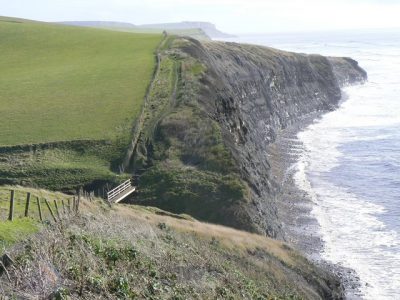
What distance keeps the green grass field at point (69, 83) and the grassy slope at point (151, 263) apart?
55.5ft

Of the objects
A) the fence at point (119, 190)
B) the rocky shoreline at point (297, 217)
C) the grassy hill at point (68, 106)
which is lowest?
the rocky shoreline at point (297, 217)

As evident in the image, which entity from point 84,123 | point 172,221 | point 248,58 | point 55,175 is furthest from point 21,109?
point 248,58

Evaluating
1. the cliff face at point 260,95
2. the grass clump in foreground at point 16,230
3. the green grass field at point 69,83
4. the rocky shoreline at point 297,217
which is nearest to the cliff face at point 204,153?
the cliff face at point 260,95

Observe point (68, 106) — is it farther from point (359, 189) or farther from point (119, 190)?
point (359, 189)

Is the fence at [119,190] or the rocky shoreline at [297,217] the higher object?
the fence at [119,190]

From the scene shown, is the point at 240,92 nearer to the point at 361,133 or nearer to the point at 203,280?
the point at 361,133

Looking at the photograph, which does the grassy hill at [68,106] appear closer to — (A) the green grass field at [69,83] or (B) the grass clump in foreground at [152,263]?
(A) the green grass field at [69,83]

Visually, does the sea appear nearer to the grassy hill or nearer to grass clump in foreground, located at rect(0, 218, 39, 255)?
the grassy hill

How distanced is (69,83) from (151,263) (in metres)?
47.0

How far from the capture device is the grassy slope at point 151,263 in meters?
14.6

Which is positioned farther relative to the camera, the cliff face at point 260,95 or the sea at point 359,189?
the cliff face at point 260,95

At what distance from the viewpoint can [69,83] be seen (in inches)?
2490

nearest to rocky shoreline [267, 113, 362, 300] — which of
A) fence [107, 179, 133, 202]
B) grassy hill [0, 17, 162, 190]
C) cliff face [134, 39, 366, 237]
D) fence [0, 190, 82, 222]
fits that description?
cliff face [134, 39, 366, 237]

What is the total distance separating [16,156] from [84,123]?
831 centimetres
